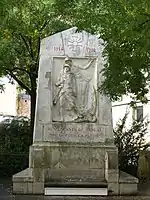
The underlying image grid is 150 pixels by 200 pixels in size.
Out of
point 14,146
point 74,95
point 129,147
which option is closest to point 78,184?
point 74,95

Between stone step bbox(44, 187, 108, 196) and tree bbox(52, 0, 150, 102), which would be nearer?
tree bbox(52, 0, 150, 102)

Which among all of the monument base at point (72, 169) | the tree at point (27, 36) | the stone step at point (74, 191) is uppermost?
the tree at point (27, 36)

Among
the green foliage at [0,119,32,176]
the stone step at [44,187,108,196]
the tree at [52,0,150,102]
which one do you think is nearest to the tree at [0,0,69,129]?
the green foliage at [0,119,32,176]

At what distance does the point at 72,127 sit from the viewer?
14.0m

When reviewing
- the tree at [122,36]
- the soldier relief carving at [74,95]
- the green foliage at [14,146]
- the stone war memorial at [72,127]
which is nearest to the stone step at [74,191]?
the stone war memorial at [72,127]

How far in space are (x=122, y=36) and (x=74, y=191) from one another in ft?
18.2

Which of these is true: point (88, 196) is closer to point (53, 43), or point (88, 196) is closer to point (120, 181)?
point (120, 181)

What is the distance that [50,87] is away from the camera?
46.1ft

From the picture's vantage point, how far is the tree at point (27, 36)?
53.4 feet

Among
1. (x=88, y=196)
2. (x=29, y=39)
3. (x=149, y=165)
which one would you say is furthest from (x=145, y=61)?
(x=29, y=39)

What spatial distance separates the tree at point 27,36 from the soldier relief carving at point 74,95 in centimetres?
240

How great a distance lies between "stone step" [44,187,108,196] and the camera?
12688mm

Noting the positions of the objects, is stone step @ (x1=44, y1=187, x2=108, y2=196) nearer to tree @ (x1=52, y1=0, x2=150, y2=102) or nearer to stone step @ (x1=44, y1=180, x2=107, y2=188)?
stone step @ (x1=44, y1=180, x2=107, y2=188)

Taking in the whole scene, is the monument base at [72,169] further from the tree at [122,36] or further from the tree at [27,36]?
the tree at [27,36]
